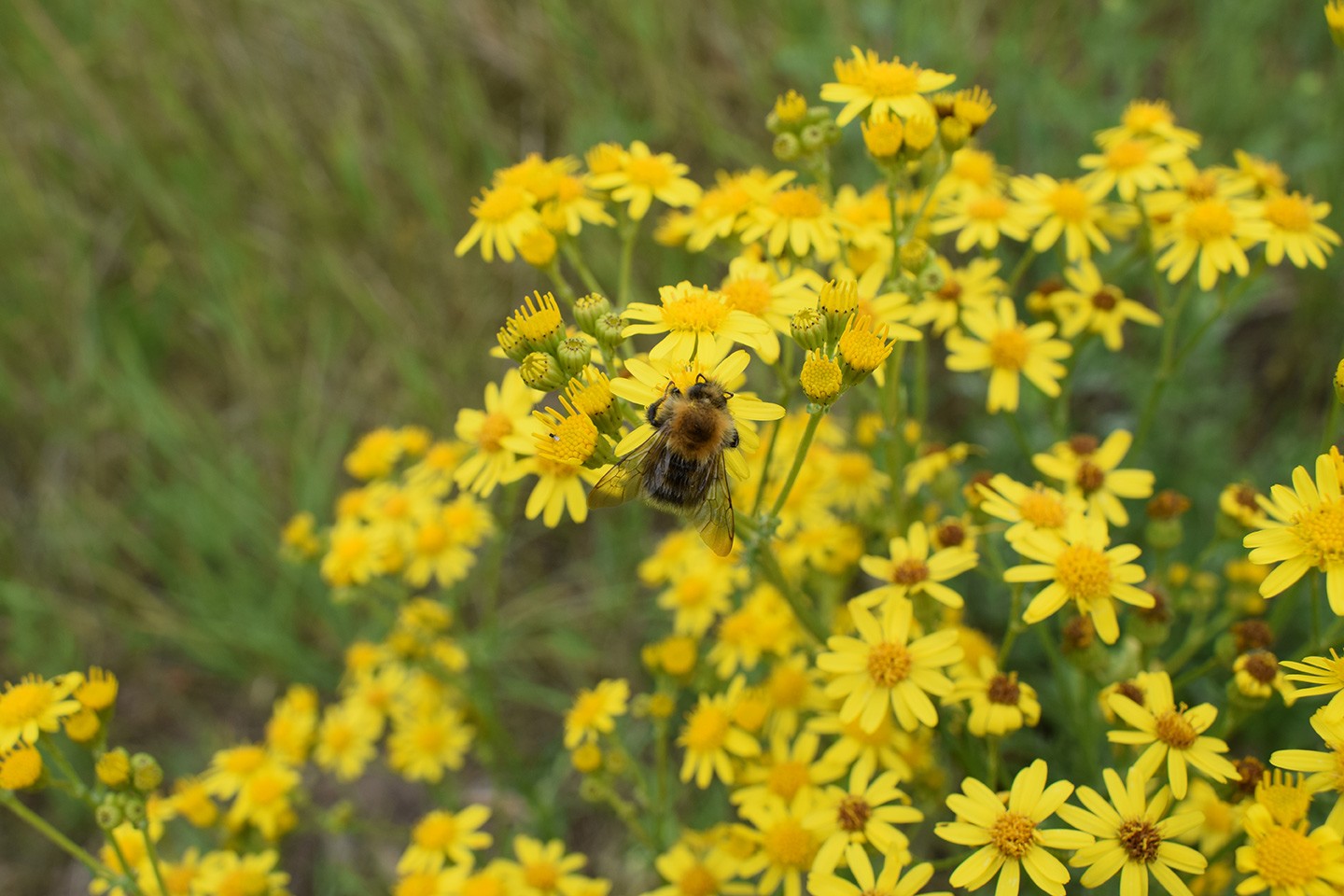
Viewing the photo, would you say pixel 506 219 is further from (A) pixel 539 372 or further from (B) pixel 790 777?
(B) pixel 790 777

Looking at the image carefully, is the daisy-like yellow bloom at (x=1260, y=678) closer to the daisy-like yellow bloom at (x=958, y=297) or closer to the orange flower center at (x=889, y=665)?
the orange flower center at (x=889, y=665)

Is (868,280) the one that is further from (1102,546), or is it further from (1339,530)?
(1339,530)

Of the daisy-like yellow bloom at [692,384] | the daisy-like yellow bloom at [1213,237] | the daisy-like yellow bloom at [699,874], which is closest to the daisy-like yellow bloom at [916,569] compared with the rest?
the daisy-like yellow bloom at [692,384]

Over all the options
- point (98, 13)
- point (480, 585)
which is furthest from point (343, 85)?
point (480, 585)

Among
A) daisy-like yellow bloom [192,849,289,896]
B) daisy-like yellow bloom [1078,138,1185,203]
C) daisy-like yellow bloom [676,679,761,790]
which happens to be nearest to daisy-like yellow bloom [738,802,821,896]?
daisy-like yellow bloom [676,679,761,790]

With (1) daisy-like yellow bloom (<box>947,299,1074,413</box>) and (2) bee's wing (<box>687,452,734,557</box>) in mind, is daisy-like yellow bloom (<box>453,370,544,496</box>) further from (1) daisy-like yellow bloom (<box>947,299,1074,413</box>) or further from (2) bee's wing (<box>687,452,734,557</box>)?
(1) daisy-like yellow bloom (<box>947,299,1074,413</box>)
